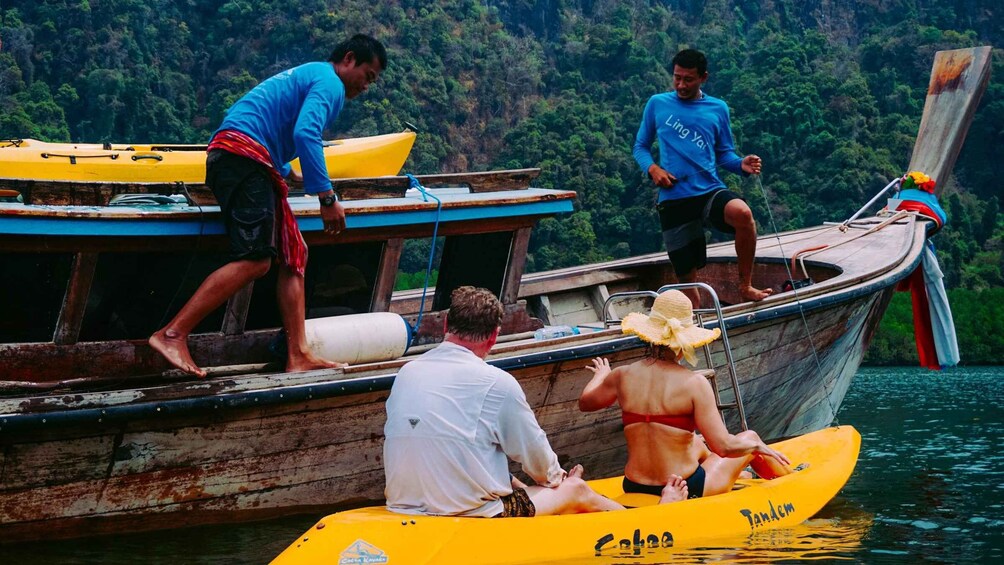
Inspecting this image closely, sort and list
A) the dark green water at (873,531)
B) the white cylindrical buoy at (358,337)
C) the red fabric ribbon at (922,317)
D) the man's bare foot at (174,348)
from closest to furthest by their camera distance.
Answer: the dark green water at (873,531) < the man's bare foot at (174,348) < the white cylindrical buoy at (358,337) < the red fabric ribbon at (922,317)

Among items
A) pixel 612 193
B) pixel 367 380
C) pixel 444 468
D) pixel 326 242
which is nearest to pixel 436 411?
pixel 444 468

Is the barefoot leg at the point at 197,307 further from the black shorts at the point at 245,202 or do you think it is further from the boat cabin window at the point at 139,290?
the boat cabin window at the point at 139,290

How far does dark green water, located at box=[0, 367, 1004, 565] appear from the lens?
6383mm

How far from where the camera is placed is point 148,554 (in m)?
6.56

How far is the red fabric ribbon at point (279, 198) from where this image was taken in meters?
6.82

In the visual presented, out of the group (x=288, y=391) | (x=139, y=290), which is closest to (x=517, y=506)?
(x=288, y=391)

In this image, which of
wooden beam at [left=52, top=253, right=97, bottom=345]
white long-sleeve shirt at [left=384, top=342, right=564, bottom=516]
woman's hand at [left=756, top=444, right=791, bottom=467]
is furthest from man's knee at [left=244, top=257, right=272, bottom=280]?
woman's hand at [left=756, top=444, right=791, bottom=467]

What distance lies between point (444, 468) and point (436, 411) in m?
0.25

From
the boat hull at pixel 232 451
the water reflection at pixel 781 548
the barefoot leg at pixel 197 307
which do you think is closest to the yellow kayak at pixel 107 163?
the barefoot leg at pixel 197 307

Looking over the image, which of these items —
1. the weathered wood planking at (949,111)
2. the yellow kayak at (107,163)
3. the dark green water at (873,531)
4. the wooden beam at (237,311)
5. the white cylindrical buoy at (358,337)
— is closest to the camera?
the dark green water at (873,531)

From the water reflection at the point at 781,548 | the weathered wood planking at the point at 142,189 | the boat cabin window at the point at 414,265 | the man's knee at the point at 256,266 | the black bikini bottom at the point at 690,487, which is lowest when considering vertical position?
the boat cabin window at the point at 414,265

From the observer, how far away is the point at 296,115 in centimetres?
703

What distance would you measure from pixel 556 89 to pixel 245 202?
3888cm

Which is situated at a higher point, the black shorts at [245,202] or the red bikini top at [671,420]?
the black shorts at [245,202]
